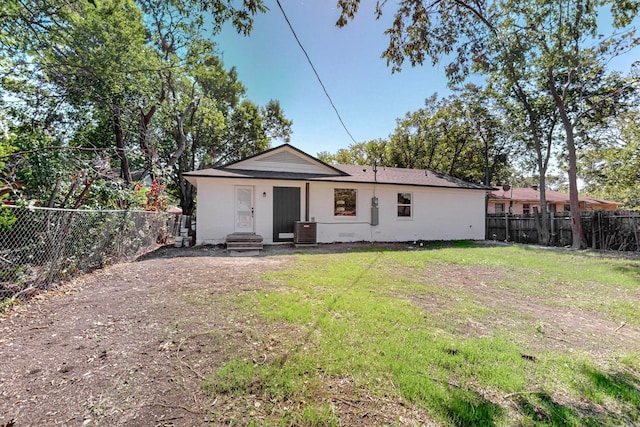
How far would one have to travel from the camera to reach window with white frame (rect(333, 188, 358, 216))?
11484 mm

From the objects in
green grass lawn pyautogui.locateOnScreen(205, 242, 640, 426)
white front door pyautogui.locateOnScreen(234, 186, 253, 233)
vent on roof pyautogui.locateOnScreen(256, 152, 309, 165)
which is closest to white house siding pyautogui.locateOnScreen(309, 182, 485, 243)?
vent on roof pyautogui.locateOnScreen(256, 152, 309, 165)

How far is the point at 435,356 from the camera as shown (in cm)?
266

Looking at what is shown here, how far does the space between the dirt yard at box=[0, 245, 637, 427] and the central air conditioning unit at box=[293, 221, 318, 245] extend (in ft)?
17.1

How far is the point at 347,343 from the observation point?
2863 millimetres

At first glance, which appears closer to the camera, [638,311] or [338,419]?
[338,419]

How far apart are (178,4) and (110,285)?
46.2 feet

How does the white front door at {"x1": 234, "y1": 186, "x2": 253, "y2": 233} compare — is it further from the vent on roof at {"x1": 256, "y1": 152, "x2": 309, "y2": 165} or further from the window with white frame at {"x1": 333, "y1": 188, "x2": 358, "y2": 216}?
the window with white frame at {"x1": 333, "y1": 188, "x2": 358, "y2": 216}

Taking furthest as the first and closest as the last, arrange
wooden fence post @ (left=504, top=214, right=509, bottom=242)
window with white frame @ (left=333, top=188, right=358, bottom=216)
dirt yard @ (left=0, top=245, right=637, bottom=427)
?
1. wooden fence post @ (left=504, top=214, right=509, bottom=242)
2. window with white frame @ (left=333, top=188, right=358, bottom=216)
3. dirt yard @ (left=0, top=245, right=637, bottom=427)

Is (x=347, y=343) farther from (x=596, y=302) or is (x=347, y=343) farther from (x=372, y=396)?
(x=596, y=302)

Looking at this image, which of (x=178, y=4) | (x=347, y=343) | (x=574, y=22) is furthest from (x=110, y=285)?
(x=574, y=22)

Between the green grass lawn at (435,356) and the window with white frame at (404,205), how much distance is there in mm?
7261

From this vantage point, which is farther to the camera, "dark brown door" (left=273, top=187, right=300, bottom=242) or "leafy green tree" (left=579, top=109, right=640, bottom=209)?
"leafy green tree" (left=579, top=109, right=640, bottom=209)

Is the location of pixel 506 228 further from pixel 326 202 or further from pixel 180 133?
pixel 180 133

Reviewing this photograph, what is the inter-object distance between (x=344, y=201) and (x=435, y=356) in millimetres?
9189
